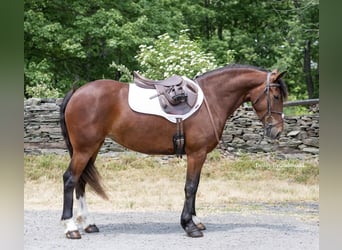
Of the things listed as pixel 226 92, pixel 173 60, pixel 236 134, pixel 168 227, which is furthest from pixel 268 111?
pixel 173 60

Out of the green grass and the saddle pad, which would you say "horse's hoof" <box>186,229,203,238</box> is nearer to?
the saddle pad

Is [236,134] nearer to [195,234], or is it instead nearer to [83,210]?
[195,234]

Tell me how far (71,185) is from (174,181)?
11.6 feet

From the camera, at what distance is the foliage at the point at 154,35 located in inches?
395

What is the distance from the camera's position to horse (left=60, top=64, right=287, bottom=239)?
4.14 metres

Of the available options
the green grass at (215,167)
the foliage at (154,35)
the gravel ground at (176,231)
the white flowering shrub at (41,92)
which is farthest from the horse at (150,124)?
the white flowering shrub at (41,92)

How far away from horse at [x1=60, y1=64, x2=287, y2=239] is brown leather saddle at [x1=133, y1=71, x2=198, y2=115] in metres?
0.11

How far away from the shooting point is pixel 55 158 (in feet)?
26.0

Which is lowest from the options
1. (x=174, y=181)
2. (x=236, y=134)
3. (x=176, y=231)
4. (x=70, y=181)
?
(x=174, y=181)

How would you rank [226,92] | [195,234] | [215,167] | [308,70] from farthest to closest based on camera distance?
[308,70], [215,167], [226,92], [195,234]

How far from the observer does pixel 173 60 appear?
837 cm

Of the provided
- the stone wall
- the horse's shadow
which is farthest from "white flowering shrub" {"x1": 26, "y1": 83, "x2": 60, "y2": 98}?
the horse's shadow
